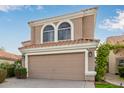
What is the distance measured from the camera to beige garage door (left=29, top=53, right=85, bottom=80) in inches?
599

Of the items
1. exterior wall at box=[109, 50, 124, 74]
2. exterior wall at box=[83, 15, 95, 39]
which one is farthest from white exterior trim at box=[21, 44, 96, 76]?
exterior wall at box=[109, 50, 124, 74]

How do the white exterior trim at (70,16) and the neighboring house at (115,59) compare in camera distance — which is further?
the neighboring house at (115,59)

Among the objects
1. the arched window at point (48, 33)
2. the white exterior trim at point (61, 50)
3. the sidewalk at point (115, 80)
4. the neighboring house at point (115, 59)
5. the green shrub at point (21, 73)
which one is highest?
the arched window at point (48, 33)

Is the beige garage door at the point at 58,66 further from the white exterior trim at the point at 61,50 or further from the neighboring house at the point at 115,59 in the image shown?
the neighboring house at the point at 115,59

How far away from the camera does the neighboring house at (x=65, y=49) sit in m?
14.9

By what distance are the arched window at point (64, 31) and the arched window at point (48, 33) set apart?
2.90 feet

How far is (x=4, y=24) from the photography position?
25.0 meters

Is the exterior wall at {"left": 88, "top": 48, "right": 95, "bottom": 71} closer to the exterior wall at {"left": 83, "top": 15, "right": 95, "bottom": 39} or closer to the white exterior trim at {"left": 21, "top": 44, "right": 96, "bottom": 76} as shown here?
the white exterior trim at {"left": 21, "top": 44, "right": 96, "bottom": 76}

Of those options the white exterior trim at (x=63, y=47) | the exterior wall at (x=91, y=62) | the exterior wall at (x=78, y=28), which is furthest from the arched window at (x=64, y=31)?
the exterior wall at (x=91, y=62)

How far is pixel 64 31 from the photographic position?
1756cm

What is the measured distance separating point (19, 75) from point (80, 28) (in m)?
6.88

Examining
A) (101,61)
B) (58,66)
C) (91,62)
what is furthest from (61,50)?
(101,61)

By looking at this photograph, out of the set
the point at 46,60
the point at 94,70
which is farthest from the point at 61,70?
the point at 94,70

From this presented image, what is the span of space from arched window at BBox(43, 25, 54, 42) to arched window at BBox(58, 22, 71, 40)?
0.88 meters
